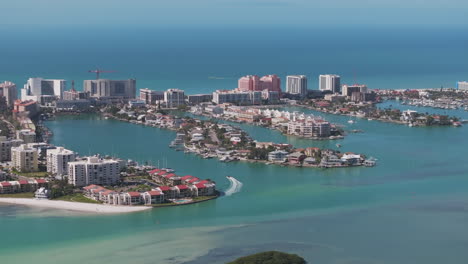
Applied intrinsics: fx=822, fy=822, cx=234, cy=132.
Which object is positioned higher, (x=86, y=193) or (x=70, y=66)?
(x=70, y=66)

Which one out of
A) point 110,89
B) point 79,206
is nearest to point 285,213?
point 79,206

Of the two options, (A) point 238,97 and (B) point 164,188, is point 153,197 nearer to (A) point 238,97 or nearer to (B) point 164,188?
(B) point 164,188

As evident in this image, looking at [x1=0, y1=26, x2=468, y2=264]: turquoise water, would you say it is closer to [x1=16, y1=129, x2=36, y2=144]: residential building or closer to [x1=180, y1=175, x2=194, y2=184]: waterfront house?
[x1=180, y1=175, x2=194, y2=184]: waterfront house

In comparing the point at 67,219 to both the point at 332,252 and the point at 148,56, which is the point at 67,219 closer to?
the point at 332,252

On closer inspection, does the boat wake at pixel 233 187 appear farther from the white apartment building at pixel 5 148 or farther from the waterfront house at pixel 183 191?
the white apartment building at pixel 5 148

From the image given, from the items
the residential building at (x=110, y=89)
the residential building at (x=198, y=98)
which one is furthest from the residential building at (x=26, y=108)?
the residential building at (x=198, y=98)

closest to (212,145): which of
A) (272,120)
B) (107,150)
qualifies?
(107,150)
